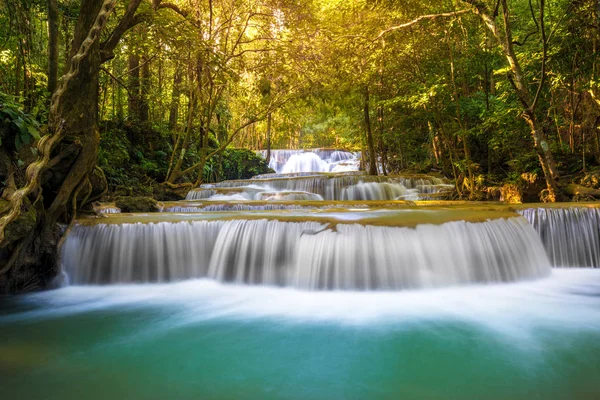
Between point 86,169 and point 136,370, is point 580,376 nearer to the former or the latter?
point 136,370

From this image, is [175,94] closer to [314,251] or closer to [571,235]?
[314,251]

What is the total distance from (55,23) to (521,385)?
28.0ft

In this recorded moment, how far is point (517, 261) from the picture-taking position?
16.9ft

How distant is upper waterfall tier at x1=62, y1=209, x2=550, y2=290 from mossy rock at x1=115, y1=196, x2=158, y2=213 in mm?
1890

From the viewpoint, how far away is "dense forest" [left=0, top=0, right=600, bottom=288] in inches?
193

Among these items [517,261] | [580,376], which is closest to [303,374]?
[580,376]

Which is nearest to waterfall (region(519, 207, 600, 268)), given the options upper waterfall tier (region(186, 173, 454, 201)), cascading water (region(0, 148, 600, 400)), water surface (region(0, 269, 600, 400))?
cascading water (region(0, 148, 600, 400))

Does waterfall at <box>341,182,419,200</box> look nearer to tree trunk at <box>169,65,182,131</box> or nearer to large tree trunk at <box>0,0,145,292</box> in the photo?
tree trunk at <box>169,65,182,131</box>

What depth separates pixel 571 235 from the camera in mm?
5859

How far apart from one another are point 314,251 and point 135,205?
4559 millimetres

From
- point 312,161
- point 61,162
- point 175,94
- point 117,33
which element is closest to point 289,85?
point 175,94

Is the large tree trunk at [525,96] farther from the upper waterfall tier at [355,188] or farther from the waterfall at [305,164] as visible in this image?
the waterfall at [305,164]

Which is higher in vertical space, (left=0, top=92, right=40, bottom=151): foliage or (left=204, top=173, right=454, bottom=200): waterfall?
(left=0, top=92, right=40, bottom=151): foliage

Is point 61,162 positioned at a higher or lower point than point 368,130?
lower
